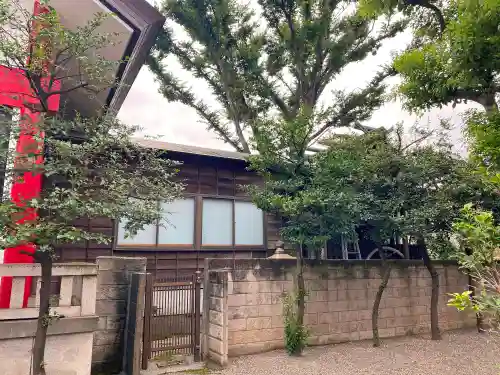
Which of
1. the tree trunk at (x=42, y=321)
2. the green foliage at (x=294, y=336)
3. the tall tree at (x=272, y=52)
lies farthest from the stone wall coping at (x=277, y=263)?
the tall tree at (x=272, y=52)

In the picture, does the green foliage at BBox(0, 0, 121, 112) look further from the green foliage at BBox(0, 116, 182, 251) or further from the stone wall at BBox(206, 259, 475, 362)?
the stone wall at BBox(206, 259, 475, 362)

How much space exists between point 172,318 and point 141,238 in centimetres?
256

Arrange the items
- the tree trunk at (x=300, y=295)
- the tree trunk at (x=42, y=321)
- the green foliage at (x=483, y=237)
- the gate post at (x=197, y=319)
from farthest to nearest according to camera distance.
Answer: the tree trunk at (x=300, y=295) → the gate post at (x=197, y=319) → the tree trunk at (x=42, y=321) → the green foliage at (x=483, y=237)

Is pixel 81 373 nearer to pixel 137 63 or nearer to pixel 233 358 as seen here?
pixel 233 358

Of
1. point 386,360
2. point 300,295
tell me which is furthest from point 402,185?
point 386,360

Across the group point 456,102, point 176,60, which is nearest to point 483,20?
point 456,102

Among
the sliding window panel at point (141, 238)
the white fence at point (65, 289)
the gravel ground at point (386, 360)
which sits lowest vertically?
the gravel ground at point (386, 360)

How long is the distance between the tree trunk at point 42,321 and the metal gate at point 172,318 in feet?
5.78

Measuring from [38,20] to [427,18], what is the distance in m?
7.58

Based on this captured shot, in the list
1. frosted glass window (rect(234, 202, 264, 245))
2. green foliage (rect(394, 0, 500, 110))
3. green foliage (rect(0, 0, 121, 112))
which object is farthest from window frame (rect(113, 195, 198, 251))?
green foliage (rect(394, 0, 500, 110))

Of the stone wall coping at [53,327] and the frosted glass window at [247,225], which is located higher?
the frosted glass window at [247,225]

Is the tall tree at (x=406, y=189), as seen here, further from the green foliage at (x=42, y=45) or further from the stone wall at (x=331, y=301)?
the green foliage at (x=42, y=45)

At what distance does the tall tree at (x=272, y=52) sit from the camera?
1280 centimetres

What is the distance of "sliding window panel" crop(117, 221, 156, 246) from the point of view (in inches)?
290
